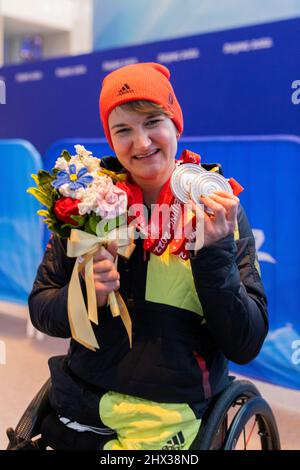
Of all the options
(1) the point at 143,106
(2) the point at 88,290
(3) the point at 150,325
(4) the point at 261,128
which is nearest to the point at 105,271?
(2) the point at 88,290

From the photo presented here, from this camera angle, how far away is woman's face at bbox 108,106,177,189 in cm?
112

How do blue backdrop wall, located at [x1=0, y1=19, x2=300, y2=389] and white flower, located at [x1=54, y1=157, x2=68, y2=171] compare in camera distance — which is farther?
blue backdrop wall, located at [x1=0, y1=19, x2=300, y2=389]

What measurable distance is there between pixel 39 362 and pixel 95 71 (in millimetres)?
1675

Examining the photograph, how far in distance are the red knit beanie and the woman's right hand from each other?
0.28 meters

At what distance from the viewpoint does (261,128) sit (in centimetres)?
271

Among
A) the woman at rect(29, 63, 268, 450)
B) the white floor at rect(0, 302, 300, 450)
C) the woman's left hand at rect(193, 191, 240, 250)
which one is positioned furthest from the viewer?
the white floor at rect(0, 302, 300, 450)

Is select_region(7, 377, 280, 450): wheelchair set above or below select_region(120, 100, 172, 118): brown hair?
below

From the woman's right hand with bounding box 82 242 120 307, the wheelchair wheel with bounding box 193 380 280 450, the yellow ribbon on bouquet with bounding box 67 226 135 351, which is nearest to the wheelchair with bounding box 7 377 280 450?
the wheelchair wheel with bounding box 193 380 280 450

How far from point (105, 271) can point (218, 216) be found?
0.73 ft

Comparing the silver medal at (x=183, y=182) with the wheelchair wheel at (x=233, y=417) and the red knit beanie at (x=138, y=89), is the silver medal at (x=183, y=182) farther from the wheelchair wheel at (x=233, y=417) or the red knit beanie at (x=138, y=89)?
the wheelchair wheel at (x=233, y=417)

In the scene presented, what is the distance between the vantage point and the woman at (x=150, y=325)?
1.08 meters

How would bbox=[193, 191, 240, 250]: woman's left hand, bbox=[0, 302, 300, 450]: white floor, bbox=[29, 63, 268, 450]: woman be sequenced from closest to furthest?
bbox=[193, 191, 240, 250]: woman's left hand
bbox=[29, 63, 268, 450]: woman
bbox=[0, 302, 300, 450]: white floor

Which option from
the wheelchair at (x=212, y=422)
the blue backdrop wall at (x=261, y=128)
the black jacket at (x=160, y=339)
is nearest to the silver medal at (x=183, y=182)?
the black jacket at (x=160, y=339)

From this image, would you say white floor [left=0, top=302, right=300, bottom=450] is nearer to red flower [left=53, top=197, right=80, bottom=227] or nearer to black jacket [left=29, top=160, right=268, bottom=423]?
black jacket [left=29, top=160, right=268, bottom=423]
